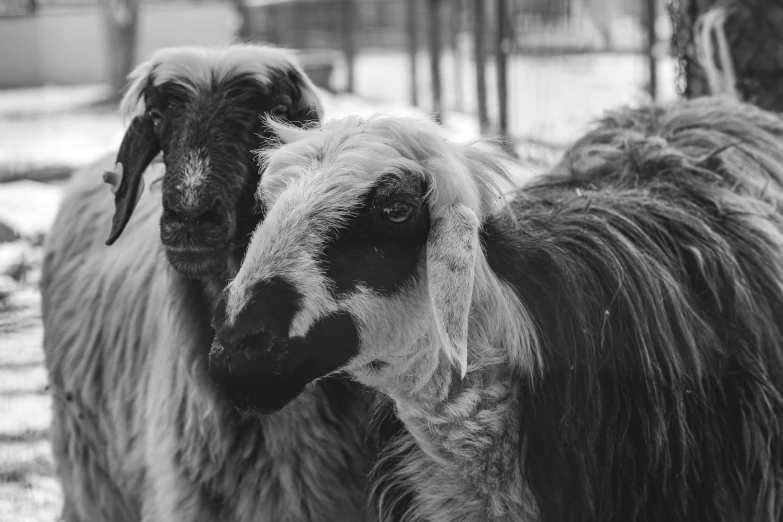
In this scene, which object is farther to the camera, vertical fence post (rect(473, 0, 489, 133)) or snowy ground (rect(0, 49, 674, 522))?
vertical fence post (rect(473, 0, 489, 133))

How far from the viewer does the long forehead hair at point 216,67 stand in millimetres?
3291

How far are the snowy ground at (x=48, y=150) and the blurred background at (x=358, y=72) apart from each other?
2 centimetres

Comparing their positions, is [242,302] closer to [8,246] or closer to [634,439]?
[634,439]

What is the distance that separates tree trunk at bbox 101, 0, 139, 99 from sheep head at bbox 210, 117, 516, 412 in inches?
710

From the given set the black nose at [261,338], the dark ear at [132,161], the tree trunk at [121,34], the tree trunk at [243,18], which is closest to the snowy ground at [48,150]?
the black nose at [261,338]

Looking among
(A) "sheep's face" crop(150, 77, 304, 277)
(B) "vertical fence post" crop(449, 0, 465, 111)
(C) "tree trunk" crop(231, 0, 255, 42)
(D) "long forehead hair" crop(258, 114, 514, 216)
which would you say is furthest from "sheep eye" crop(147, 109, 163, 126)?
(C) "tree trunk" crop(231, 0, 255, 42)

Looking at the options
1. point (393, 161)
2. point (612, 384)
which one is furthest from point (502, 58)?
point (393, 161)

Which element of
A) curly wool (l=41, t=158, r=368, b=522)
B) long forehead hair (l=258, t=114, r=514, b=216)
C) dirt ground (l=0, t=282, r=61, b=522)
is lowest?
dirt ground (l=0, t=282, r=61, b=522)

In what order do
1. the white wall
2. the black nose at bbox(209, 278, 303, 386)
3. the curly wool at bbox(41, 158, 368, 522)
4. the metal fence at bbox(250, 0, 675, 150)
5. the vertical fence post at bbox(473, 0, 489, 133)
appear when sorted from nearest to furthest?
the black nose at bbox(209, 278, 303, 386), the curly wool at bbox(41, 158, 368, 522), the metal fence at bbox(250, 0, 675, 150), the vertical fence post at bbox(473, 0, 489, 133), the white wall

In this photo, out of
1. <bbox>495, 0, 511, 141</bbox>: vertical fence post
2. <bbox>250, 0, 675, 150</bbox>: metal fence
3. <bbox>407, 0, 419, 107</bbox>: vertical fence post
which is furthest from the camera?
<bbox>407, 0, 419, 107</bbox>: vertical fence post

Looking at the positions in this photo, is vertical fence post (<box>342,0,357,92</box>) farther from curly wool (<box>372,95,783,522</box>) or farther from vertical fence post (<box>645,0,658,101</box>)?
curly wool (<box>372,95,783,522</box>)

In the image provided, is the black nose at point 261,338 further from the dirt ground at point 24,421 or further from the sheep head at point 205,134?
the dirt ground at point 24,421

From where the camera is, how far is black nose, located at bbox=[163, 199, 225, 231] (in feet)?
9.59

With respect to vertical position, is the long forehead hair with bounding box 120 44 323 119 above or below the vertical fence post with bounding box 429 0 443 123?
above
